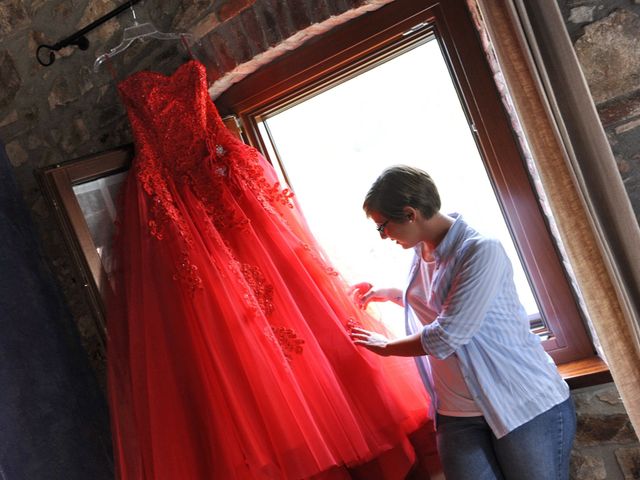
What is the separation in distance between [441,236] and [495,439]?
568 mm

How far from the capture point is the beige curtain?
1.79m

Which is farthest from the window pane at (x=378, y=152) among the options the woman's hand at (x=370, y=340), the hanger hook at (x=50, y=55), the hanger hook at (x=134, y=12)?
the hanger hook at (x=50, y=55)

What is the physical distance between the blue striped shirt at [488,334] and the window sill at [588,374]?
0.15m

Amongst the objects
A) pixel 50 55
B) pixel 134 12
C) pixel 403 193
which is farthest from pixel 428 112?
pixel 50 55

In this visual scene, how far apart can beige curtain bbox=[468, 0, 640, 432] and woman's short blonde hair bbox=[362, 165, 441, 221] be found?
0.29 meters

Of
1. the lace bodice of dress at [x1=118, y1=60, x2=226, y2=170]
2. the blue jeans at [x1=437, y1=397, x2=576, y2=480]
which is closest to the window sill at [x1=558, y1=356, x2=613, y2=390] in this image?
the blue jeans at [x1=437, y1=397, x2=576, y2=480]

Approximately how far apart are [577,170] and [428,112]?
71 cm

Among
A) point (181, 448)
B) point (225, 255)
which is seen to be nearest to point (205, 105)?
point (225, 255)

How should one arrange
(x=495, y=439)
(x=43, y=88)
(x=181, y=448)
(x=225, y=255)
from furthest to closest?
1. (x=43, y=88)
2. (x=225, y=255)
3. (x=181, y=448)
4. (x=495, y=439)

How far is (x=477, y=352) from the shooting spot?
1.93 metres

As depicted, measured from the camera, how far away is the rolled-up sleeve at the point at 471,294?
1.85m

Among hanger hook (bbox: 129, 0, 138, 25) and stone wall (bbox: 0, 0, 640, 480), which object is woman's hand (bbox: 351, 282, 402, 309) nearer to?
stone wall (bbox: 0, 0, 640, 480)

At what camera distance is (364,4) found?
2178 mm

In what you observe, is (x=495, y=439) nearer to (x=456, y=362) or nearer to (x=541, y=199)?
(x=456, y=362)
